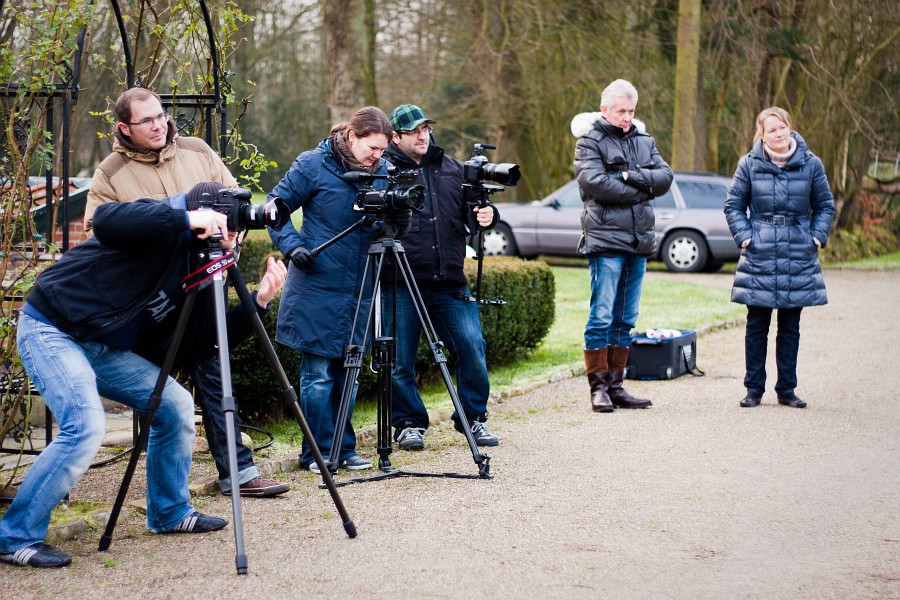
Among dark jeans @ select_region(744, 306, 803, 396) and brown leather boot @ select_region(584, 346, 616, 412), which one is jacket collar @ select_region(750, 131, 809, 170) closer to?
dark jeans @ select_region(744, 306, 803, 396)

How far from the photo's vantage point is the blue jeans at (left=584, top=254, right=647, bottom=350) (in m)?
7.74

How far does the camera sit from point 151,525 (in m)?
4.90

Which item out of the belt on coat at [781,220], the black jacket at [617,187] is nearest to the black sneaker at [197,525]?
the black jacket at [617,187]

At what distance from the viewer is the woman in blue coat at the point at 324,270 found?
5938 millimetres

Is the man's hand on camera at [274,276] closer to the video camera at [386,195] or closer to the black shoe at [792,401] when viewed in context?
the video camera at [386,195]

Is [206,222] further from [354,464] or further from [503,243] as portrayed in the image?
[503,243]

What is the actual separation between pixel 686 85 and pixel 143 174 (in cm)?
1747

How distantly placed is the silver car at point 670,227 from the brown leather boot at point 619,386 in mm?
10808

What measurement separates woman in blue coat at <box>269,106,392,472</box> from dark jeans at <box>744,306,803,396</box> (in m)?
3.21

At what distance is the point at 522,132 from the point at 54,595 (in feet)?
74.2

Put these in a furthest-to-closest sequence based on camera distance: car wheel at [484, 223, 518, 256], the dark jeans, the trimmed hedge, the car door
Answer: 1. car wheel at [484, 223, 518, 256]
2. the car door
3. the dark jeans
4. the trimmed hedge

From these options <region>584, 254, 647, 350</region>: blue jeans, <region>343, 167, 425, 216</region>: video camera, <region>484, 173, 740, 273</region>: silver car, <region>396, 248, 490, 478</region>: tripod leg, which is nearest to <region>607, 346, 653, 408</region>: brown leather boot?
<region>584, 254, 647, 350</region>: blue jeans

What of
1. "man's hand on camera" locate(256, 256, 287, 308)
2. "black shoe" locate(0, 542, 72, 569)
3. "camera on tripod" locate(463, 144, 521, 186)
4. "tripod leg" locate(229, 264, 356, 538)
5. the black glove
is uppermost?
"camera on tripod" locate(463, 144, 521, 186)

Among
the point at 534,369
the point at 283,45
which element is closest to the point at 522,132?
the point at 283,45
